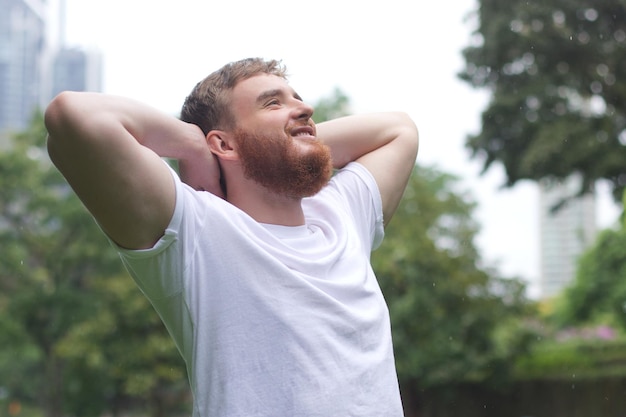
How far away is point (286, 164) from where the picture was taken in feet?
4.33

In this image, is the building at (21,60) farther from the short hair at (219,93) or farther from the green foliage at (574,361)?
the short hair at (219,93)

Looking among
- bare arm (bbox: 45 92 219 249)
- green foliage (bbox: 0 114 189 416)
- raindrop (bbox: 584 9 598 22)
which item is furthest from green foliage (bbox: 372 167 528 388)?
bare arm (bbox: 45 92 219 249)

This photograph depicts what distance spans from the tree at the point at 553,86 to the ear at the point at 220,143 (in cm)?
985

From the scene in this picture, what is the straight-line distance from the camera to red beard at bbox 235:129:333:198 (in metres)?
1.32

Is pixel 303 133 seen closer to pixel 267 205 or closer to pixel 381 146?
pixel 267 205

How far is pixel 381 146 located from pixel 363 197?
7.1 inches

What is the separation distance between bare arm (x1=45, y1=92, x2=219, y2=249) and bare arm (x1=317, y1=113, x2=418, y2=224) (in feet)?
1.51

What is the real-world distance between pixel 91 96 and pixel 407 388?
13444mm

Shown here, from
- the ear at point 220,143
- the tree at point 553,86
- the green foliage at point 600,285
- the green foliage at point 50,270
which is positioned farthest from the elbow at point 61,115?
the green foliage at point 50,270

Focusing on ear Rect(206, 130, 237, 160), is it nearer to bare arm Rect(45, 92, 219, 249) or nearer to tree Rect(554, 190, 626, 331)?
bare arm Rect(45, 92, 219, 249)

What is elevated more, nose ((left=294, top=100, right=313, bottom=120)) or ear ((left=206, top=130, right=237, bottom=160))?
nose ((left=294, top=100, right=313, bottom=120))

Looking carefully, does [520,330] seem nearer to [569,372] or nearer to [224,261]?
[569,372]

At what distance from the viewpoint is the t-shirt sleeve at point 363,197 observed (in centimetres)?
152

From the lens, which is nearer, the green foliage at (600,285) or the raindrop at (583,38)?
the green foliage at (600,285)
